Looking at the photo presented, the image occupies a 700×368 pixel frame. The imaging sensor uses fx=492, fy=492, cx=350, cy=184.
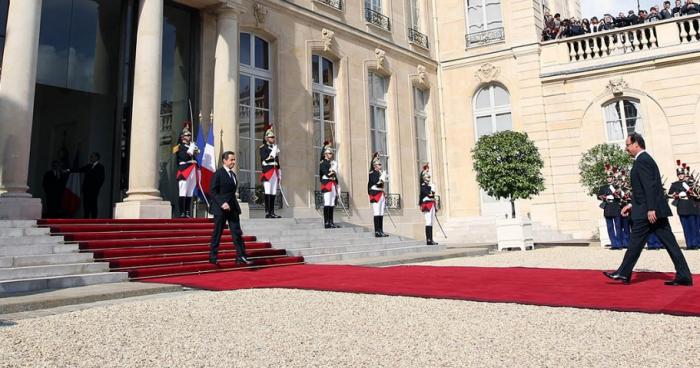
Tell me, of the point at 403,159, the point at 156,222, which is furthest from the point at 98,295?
the point at 403,159

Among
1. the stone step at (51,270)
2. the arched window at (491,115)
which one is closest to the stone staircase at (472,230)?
the arched window at (491,115)

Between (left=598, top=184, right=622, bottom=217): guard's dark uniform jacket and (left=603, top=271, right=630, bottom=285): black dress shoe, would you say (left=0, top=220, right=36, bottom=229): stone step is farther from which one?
(left=598, top=184, right=622, bottom=217): guard's dark uniform jacket

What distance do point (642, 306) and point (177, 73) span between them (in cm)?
1082

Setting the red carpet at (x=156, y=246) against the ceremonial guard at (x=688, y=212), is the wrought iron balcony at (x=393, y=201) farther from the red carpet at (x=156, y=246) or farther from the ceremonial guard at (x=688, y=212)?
the ceremonial guard at (x=688, y=212)

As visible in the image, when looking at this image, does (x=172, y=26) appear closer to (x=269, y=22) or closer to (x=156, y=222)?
(x=269, y=22)

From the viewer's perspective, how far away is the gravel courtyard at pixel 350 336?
2.60 m

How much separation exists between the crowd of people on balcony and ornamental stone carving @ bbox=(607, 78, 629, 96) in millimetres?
1986

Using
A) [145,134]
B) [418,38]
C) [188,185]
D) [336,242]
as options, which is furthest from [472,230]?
[145,134]

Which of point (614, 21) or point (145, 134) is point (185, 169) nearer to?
point (145, 134)

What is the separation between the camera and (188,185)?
389 inches

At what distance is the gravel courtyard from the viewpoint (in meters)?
2.60

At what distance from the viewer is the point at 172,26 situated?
1171 cm

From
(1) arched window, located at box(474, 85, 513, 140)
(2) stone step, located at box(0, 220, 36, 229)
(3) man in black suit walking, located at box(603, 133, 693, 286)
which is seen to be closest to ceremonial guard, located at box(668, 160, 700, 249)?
(3) man in black suit walking, located at box(603, 133, 693, 286)

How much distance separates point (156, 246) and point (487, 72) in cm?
1412
